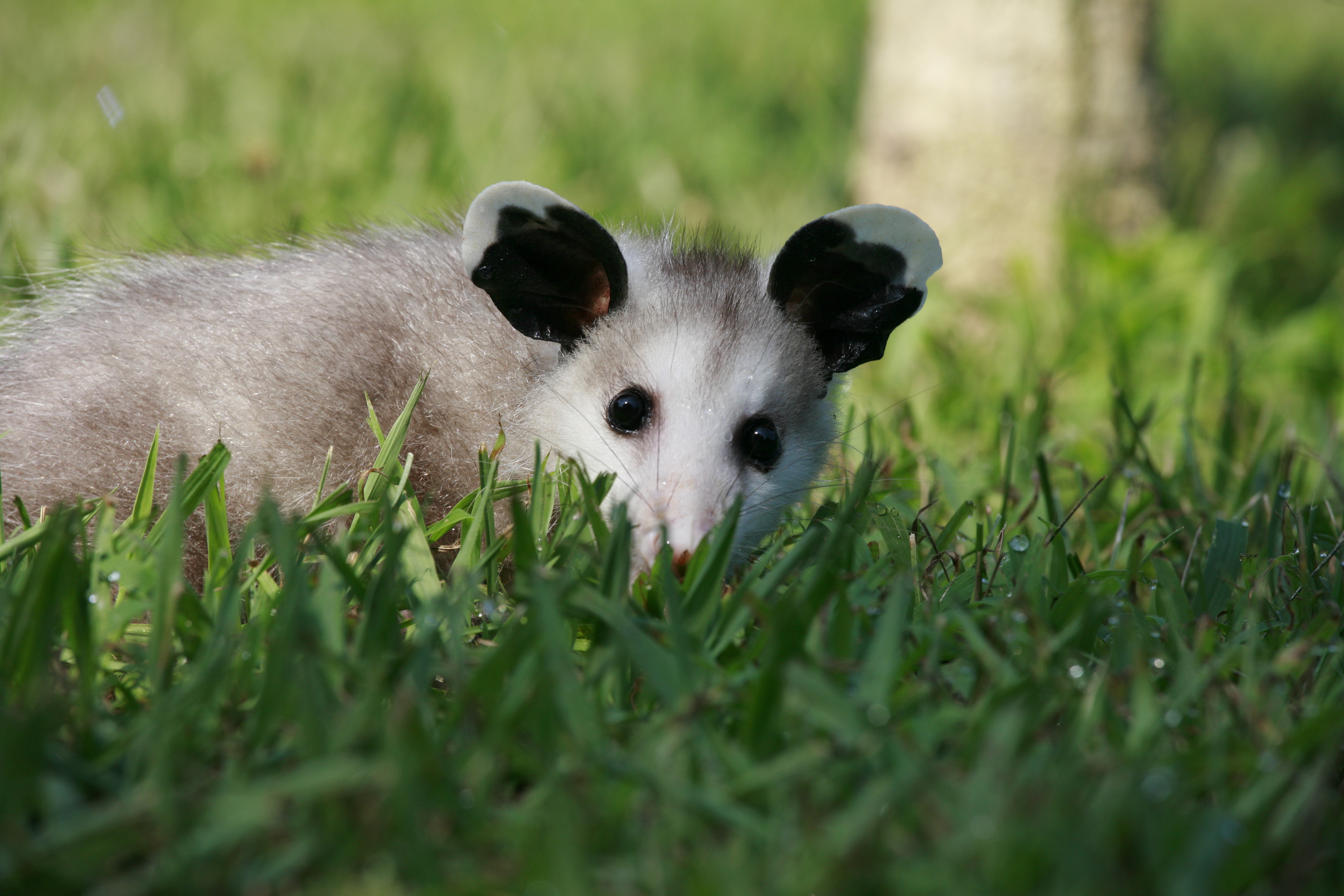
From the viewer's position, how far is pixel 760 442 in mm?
2547

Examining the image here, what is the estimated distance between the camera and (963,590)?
220 centimetres

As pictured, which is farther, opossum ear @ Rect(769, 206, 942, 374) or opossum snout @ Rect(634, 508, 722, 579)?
opossum ear @ Rect(769, 206, 942, 374)

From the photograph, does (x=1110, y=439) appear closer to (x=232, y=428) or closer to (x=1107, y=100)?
(x=1107, y=100)

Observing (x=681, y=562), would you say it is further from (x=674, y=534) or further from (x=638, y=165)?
(x=638, y=165)

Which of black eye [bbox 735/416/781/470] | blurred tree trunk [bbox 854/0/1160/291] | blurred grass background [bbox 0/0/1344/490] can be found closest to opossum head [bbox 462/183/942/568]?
black eye [bbox 735/416/781/470]

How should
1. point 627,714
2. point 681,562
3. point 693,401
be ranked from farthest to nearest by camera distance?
point 693,401 → point 681,562 → point 627,714

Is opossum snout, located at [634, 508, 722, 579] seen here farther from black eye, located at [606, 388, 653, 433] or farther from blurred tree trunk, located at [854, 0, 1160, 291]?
blurred tree trunk, located at [854, 0, 1160, 291]

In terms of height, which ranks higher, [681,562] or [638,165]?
[638,165]

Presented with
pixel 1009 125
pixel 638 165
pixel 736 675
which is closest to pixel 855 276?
pixel 736 675

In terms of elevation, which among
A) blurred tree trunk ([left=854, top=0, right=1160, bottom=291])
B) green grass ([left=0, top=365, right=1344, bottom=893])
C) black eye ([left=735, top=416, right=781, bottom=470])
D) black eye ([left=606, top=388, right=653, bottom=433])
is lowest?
green grass ([left=0, top=365, right=1344, bottom=893])

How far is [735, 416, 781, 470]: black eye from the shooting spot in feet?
8.23

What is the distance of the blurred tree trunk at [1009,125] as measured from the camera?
4867 millimetres

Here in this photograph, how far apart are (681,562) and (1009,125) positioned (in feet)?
11.5

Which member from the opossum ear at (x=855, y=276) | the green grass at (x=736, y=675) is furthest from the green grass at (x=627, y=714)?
the opossum ear at (x=855, y=276)
